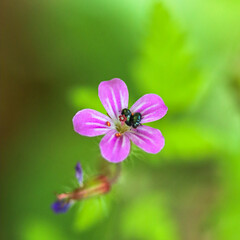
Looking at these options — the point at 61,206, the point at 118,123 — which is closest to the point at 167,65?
the point at 118,123

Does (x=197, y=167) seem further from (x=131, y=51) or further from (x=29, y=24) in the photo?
(x=29, y=24)

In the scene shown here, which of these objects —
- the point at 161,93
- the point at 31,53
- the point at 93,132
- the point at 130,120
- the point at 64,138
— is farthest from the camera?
the point at 31,53

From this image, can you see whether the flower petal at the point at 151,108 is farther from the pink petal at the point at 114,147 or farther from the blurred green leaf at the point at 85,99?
the blurred green leaf at the point at 85,99

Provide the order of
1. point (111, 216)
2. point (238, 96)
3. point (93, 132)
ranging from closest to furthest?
point (93, 132) < point (238, 96) < point (111, 216)

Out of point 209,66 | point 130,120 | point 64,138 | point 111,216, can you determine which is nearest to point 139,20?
point 209,66

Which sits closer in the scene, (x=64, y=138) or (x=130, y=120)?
(x=130, y=120)

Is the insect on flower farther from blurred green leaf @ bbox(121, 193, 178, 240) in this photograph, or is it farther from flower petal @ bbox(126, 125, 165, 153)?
blurred green leaf @ bbox(121, 193, 178, 240)
